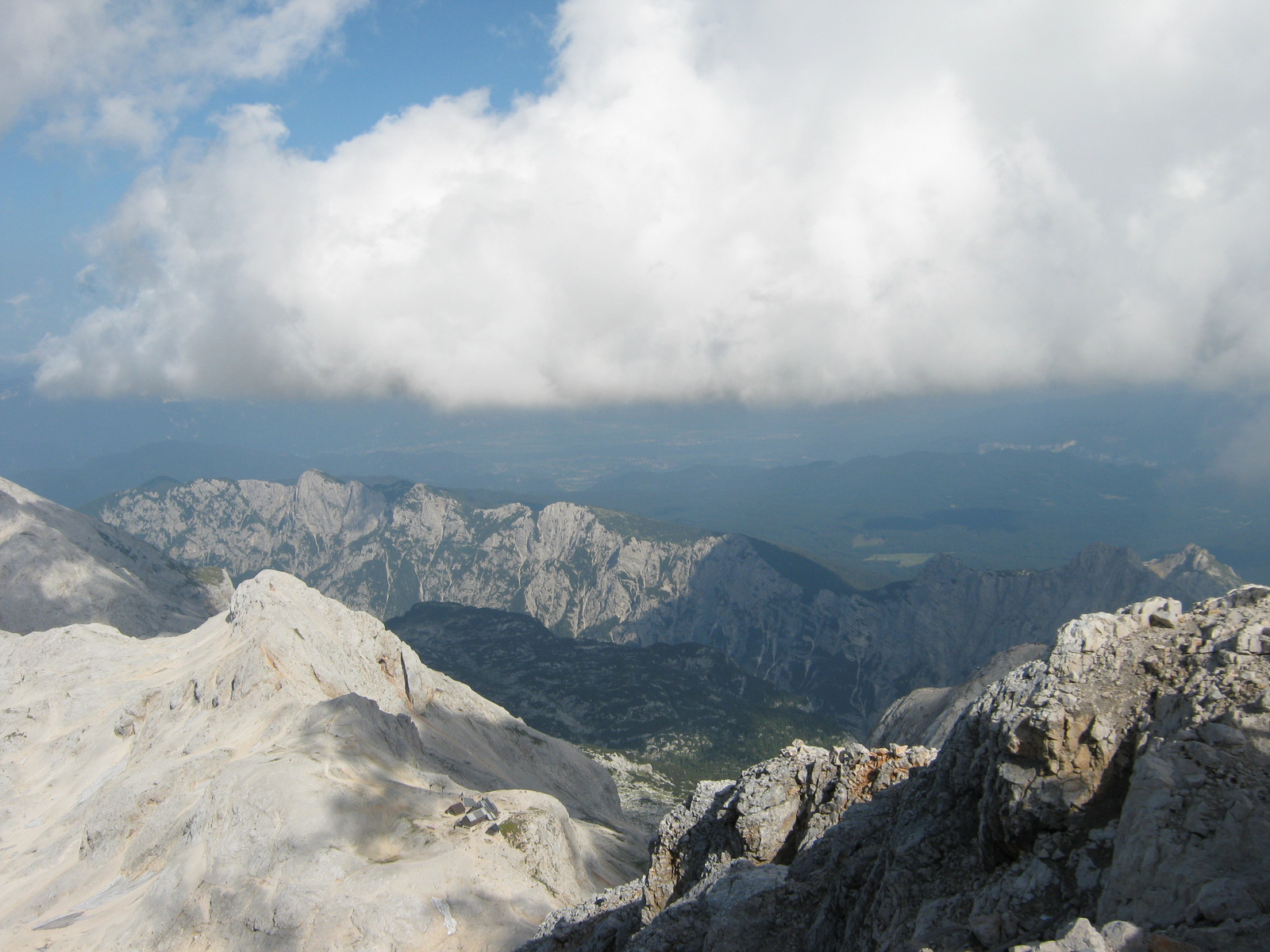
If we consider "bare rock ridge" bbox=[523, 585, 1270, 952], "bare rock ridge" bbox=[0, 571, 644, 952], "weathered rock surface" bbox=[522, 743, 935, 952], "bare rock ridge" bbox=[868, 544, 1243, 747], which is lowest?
"bare rock ridge" bbox=[868, 544, 1243, 747]

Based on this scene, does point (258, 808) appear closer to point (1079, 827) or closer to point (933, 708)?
point (1079, 827)

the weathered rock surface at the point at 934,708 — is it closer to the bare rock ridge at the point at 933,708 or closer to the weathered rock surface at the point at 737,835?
the bare rock ridge at the point at 933,708

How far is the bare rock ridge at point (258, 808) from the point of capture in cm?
5775

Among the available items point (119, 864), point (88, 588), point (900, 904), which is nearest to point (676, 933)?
point (900, 904)

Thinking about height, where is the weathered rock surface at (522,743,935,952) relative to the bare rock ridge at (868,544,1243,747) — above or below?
above

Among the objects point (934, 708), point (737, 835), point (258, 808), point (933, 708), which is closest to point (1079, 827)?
point (737, 835)

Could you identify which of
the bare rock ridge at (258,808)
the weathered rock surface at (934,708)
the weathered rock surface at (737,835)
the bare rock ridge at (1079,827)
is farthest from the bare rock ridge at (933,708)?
the bare rock ridge at (1079,827)

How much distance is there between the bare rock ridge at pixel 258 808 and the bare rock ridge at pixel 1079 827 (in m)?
43.0

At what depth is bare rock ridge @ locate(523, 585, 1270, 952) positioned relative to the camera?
42.8 feet

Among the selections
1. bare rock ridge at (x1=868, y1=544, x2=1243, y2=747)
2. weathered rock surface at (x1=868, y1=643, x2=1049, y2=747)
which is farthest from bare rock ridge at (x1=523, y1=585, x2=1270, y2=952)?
bare rock ridge at (x1=868, y1=544, x2=1243, y2=747)

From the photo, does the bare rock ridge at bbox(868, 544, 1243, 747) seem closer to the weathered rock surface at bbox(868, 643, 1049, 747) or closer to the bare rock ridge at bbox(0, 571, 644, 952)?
the weathered rock surface at bbox(868, 643, 1049, 747)

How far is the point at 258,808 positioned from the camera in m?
63.9

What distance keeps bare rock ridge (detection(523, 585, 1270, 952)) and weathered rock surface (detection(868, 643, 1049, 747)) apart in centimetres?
9827

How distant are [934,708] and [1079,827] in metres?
139
